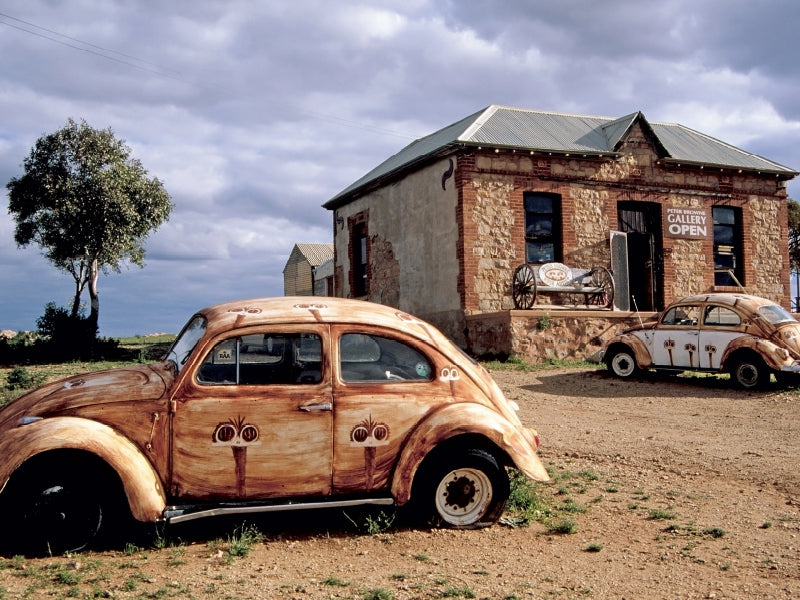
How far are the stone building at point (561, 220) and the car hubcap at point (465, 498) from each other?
11.3m

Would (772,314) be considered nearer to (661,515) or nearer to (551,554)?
(661,515)

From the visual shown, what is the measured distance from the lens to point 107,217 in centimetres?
2494

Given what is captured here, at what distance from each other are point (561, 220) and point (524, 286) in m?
2.43

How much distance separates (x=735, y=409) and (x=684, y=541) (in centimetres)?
677

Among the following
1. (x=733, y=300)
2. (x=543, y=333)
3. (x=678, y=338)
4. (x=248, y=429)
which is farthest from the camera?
(x=543, y=333)

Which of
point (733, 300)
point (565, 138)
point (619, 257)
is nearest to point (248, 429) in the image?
point (733, 300)

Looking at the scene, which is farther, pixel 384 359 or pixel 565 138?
pixel 565 138

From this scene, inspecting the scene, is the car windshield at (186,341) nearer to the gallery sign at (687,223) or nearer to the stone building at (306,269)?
the gallery sign at (687,223)

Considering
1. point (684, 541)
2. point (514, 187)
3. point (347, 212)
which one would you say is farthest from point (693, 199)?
point (684, 541)

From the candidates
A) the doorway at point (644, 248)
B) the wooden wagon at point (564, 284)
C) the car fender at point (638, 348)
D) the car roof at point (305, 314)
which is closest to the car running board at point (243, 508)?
the car roof at point (305, 314)

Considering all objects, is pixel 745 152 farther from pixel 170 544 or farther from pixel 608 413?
pixel 170 544

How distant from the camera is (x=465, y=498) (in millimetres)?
5105

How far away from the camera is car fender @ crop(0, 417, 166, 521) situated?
4.39 meters

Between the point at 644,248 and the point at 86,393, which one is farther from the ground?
the point at 644,248
